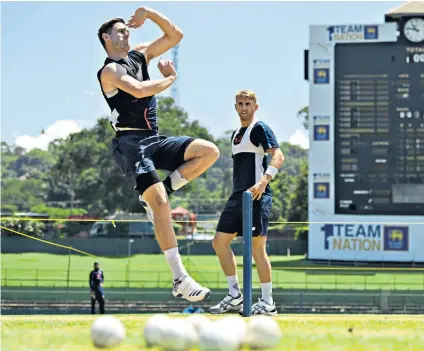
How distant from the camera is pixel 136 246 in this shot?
3991 centimetres

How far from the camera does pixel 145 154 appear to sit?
5504mm

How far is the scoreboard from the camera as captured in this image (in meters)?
22.5

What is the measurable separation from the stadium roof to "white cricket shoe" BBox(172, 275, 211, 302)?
20754 millimetres

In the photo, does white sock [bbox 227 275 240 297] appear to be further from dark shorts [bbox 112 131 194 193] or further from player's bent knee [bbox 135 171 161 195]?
player's bent knee [bbox 135 171 161 195]

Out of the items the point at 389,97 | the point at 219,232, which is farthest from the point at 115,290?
the point at 219,232

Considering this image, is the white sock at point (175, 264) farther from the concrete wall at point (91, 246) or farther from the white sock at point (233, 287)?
the concrete wall at point (91, 246)

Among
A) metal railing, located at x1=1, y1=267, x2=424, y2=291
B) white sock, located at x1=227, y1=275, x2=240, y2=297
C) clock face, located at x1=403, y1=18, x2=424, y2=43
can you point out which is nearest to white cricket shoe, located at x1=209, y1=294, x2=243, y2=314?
white sock, located at x1=227, y1=275, x2=240, y2=297

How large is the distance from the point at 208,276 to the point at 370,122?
6.49m

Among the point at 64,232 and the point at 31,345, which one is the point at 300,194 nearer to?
→ the point at 64,232

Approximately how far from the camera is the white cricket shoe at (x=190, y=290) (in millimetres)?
5188

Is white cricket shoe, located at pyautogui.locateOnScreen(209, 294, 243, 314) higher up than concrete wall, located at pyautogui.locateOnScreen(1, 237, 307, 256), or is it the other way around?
white cricket shoe, located at pyautogui.locateOnScreen(209, 294, 243, 314)

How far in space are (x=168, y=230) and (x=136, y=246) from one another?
114 feet

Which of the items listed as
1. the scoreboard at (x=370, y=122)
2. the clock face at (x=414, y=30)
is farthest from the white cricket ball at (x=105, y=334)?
the clock face at (x=414, y=30)

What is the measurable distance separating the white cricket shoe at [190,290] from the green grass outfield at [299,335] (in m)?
0.40
